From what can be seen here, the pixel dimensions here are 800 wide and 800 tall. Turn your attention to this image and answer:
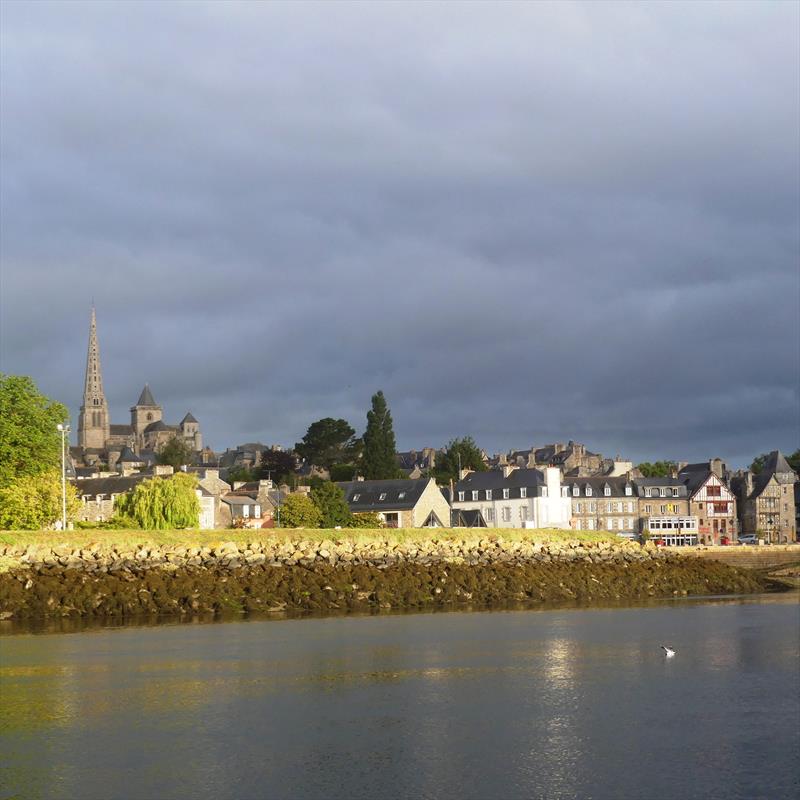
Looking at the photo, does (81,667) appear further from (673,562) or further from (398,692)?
(673,562)

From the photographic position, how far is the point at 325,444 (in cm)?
15662

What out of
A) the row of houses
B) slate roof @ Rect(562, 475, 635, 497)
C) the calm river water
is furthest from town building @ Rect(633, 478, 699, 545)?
the calm river water

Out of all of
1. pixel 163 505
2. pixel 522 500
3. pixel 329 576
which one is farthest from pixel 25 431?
pixel 522 500

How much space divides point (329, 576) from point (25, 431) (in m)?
20.8

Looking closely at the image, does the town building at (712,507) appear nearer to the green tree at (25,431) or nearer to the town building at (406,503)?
the town building at (406,503)

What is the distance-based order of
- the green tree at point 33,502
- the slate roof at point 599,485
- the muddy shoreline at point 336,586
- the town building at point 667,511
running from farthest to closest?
the slate roof at point 599,485, the town building at point 667,511, the green tree at point 33,502, the muddy shoreline at point 336,586

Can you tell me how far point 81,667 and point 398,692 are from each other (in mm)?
9874

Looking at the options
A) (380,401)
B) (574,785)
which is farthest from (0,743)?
(380,401)

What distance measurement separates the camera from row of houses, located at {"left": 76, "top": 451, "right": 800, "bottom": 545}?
96750 mm

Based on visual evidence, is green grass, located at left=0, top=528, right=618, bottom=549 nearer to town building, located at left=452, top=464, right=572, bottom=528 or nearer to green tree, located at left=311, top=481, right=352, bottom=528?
green tree, located at left=311, top=481, right=352, bottom=528

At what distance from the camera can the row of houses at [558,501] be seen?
317 ft

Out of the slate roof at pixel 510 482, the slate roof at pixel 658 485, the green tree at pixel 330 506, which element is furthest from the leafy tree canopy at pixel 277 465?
the green tree at pixel 330 506

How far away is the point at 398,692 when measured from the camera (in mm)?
28594

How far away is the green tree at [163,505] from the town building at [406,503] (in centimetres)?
2506
